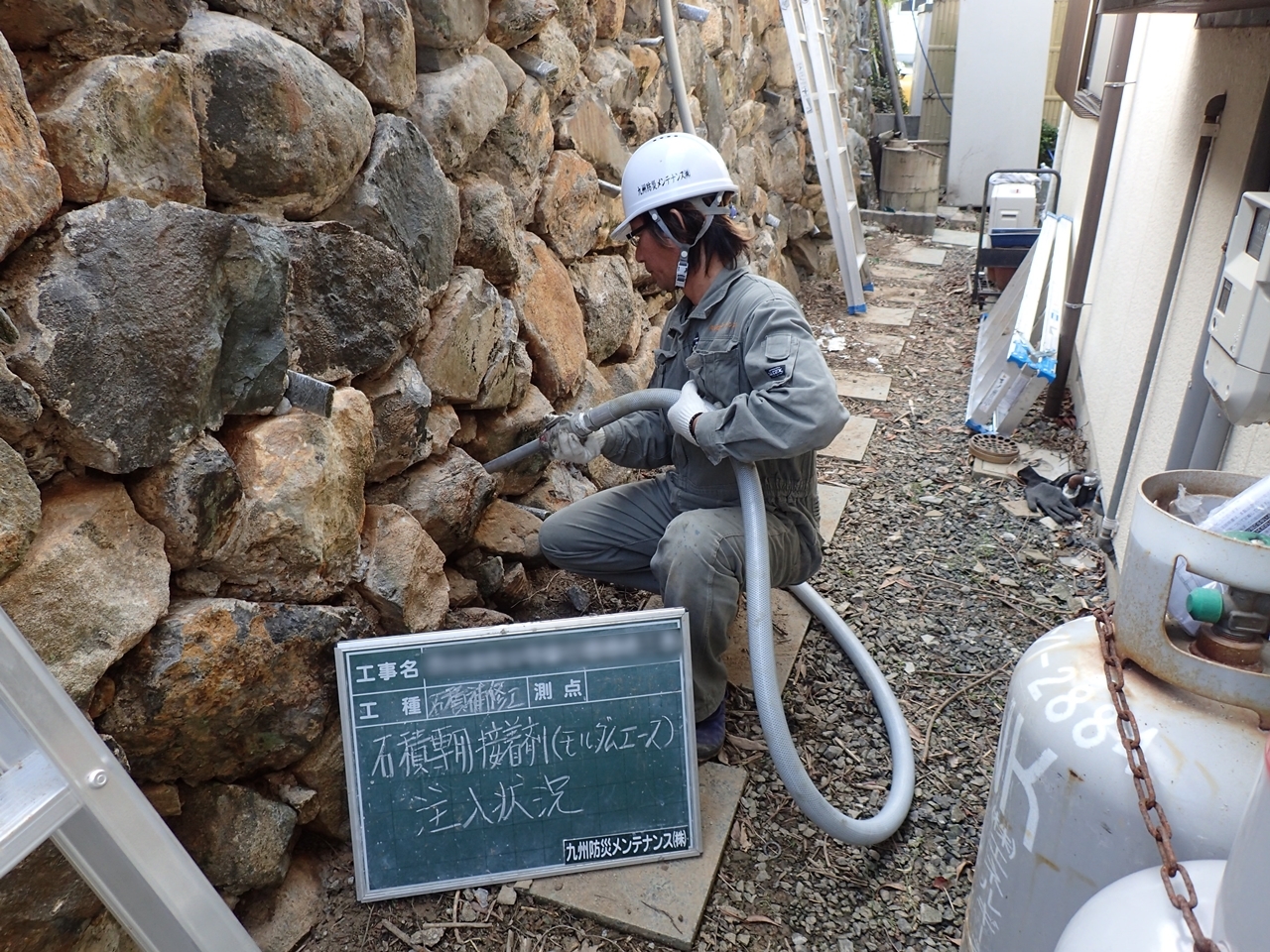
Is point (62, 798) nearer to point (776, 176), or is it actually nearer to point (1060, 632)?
point (1060, 632)

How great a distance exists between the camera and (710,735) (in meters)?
2.52

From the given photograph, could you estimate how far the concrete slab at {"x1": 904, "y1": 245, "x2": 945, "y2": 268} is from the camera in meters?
8.47

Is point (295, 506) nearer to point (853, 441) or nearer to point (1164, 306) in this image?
point (1164, 306)

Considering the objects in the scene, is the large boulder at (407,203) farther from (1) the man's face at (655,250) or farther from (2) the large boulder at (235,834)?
(2) the large boulder at (235,834)

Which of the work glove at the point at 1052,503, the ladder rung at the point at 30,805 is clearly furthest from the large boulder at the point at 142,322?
the work glove at the point at 1052,503

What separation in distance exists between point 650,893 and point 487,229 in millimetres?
1872

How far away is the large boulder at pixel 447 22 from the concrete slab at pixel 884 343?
4084 millimetres

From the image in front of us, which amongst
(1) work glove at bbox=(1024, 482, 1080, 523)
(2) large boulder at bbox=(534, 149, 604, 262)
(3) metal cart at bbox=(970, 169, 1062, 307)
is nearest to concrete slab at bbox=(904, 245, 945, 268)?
(3) metal cart at bbox=(970, 169, 1062, 307)

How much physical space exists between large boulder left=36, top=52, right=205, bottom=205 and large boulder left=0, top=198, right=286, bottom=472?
0.06 metres

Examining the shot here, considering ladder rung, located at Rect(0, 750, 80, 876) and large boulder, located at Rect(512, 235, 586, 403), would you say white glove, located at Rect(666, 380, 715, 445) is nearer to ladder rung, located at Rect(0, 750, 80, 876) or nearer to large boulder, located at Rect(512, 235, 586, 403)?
large boulder, located at Rect(512, 235, 586, 403)

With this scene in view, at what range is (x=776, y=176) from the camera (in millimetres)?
6961

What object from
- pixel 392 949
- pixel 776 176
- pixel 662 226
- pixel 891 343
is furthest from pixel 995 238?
pixel 392 949

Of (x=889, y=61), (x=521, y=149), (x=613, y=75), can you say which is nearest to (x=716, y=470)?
(x=521, y=149)

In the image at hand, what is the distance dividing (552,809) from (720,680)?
0.62 meters
